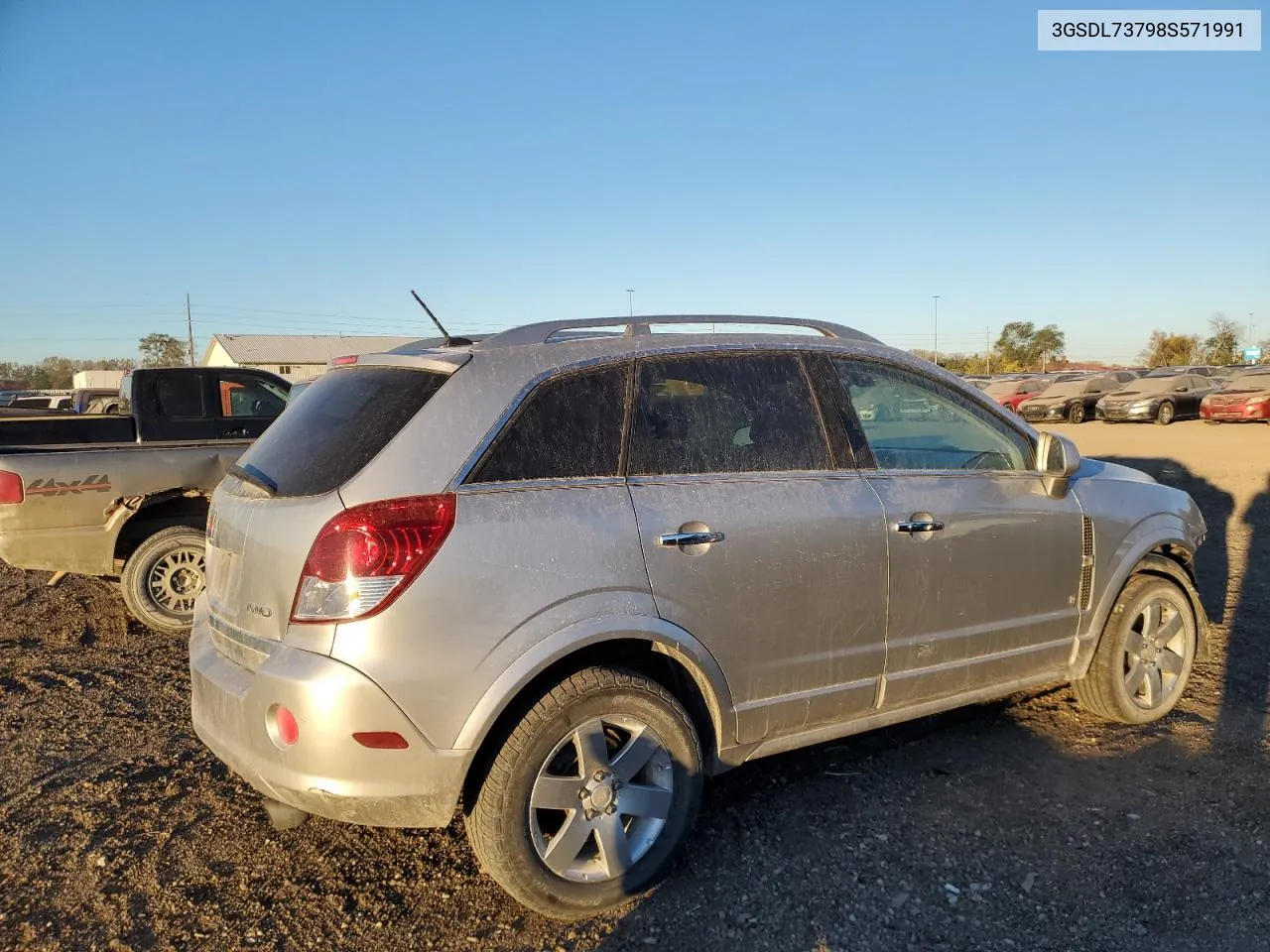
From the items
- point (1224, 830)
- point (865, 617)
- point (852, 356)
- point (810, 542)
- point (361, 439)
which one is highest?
point (852, 356)

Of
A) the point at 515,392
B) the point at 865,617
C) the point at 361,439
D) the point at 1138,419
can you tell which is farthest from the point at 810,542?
the point at 1138,419

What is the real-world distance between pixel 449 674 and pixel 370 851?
3.76ft

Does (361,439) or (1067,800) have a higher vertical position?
(361,439)

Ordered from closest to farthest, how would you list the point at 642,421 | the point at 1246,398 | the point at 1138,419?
the point at 642,421 < the point at 1246,398 < the point at 1138,419

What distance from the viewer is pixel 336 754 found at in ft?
8.49

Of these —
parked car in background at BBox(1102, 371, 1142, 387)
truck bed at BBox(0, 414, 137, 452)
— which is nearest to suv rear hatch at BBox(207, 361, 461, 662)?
truck bed at BBox(0, 414, 137, 452)

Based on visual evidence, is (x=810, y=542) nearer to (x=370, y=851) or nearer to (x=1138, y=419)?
(x=370, y=851)

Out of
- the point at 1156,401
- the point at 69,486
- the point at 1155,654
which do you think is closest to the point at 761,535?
the point at 1155,654

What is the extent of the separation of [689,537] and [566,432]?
532 millimetres

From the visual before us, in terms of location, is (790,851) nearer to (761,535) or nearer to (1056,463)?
(761,535)

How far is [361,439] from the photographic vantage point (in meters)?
2.87

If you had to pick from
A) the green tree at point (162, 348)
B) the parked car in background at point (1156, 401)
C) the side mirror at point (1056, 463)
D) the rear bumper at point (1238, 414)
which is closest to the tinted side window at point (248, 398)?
the side mirror at point (1056, 463)

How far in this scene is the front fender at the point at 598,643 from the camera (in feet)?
8.71

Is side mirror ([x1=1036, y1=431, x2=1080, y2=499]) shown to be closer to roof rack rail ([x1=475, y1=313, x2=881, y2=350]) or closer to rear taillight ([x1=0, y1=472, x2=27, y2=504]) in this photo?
roof rack rail ([x1=475, y1=313, x2=881, y2=350])
